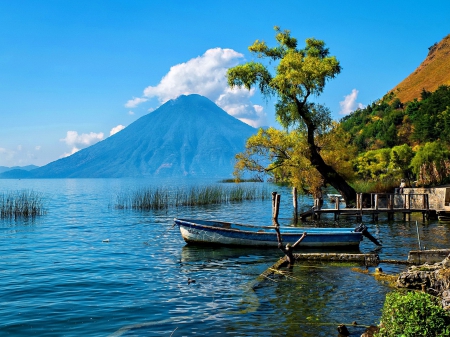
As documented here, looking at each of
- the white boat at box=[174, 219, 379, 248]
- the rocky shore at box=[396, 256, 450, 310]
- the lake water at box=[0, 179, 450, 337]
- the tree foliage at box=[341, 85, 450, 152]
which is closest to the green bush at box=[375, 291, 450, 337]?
the rocky shore at box=[396, 256, 450, 310]

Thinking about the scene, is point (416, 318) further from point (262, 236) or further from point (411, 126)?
point (411, 126)

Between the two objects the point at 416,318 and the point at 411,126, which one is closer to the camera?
the point at 416,318

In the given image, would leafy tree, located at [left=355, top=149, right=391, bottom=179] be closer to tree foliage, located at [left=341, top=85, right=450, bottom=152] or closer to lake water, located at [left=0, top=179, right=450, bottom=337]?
tree foliage, located at [left=341, top=85, right=450, bottom=152]

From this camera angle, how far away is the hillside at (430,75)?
13488 centimetres

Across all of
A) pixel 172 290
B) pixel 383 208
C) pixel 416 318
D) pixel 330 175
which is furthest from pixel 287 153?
pixel 416 318

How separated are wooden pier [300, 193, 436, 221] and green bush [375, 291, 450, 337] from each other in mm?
24564

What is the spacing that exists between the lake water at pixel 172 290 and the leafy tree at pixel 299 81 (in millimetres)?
11470

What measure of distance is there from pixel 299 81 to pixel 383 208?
1079cm

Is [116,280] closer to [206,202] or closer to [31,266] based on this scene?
[31,266]

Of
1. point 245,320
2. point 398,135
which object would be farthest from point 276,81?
point 398,135

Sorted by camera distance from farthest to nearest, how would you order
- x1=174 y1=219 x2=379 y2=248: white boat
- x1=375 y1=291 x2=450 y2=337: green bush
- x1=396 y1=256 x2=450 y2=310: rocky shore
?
x1=174 y1=219 x2=379 y2=248: white boat < x1=396 y1=256 x2=450 y2=310: rocky shore < x1=375 y1=291 x2=450 y2=337: green bush

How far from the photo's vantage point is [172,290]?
13242 mm

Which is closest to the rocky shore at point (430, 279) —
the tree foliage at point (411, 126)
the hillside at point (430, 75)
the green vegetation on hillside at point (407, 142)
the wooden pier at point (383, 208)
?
the wooden pier at point (383, 208)

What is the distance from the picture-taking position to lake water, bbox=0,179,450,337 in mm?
10047
